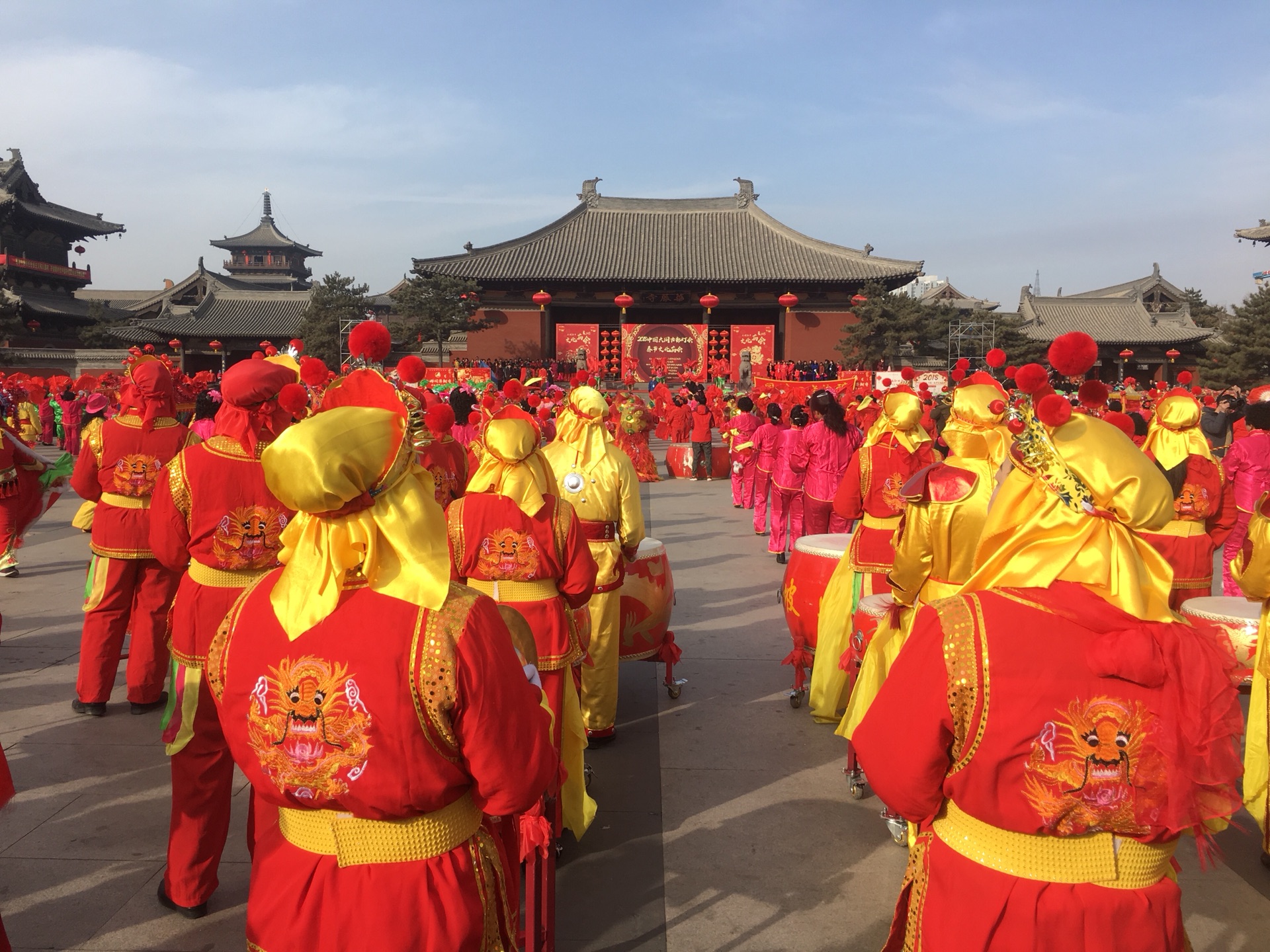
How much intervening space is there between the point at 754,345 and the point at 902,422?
26644mm

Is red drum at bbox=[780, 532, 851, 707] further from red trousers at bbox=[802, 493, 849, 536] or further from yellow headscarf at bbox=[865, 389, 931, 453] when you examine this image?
red trousers at bbox=[802, 493, 849, 536]

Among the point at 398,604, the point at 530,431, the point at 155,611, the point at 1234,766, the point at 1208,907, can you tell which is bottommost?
the point at 1208,907

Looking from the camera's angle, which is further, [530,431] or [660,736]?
[660,736]

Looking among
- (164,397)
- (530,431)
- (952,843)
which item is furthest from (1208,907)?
(164,397)

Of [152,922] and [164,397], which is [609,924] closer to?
[152,922]

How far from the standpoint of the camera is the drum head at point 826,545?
493cm

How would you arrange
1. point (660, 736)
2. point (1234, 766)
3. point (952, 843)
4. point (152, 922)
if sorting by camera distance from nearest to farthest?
point (1234, 766)
point (952, 843)
point (152, 922)
point (660, 736)

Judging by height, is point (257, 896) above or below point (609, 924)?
above

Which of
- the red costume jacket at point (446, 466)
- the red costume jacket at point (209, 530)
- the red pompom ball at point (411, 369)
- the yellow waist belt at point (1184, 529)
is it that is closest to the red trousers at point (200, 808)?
the red costume jacket at point (209, 530)

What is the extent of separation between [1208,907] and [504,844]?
2690 mm

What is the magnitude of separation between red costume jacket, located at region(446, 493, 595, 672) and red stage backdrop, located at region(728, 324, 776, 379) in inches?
1095

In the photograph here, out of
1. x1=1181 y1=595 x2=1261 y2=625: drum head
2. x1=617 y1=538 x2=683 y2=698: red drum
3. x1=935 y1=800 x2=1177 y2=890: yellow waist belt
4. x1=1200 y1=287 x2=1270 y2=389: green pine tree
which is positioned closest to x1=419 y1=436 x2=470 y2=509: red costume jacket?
x1=617 y1=538 x2=683 y2=698: red drum

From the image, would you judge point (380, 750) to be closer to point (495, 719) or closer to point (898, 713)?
point (495, 719)

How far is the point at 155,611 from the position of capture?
470cm
